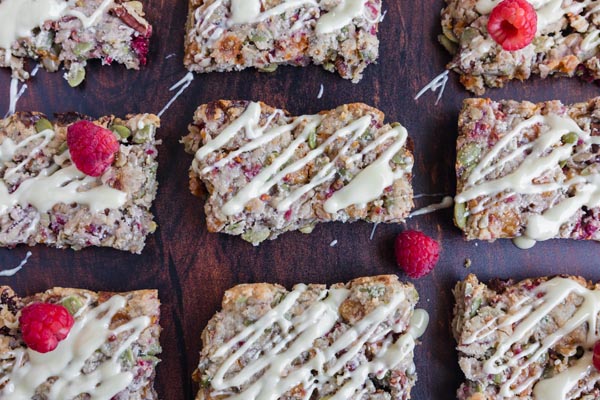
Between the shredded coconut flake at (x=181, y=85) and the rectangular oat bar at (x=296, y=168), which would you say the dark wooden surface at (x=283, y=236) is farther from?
the rectangular oat bar at (x=296, y=168)

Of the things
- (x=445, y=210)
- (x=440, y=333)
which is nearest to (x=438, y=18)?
(x=445, y=210)

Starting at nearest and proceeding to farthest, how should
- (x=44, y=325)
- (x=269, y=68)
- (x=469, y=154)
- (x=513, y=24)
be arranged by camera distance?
(x=44, y=325) < (x=513, y=24) < (x=469, y=154) < (x=269, y=68)

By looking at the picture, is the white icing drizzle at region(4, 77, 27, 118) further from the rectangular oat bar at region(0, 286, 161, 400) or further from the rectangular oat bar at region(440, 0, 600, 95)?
the rectangular oat bar at region(440, 0, 600, 95)

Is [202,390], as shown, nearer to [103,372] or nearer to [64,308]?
[103,372]

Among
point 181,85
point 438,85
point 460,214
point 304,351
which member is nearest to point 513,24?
point 438,85

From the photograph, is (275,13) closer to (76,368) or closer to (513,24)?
(513,24)

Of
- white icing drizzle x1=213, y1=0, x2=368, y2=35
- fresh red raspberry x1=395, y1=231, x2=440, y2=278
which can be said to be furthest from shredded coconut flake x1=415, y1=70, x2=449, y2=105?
fresh red raspberry x1=395, y1=231, x2=440, y2=278
